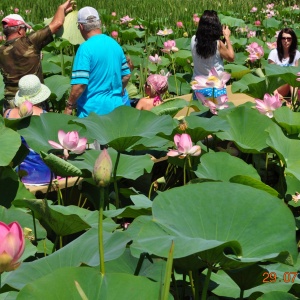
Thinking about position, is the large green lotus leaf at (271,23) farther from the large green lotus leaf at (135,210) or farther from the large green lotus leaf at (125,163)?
the large green lotus leaf at (135,210)

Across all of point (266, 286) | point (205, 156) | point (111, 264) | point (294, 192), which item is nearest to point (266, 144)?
point (294, 192)

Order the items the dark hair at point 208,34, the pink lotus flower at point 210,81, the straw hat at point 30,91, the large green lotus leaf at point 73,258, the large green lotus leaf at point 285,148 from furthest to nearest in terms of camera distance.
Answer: the dark hair at point 208,34, the straw hat at point 30,91, the pink lotus flower at point 210,81, the large green lotus leaf at point 285,148, the large green lotus leaf at point 73,258

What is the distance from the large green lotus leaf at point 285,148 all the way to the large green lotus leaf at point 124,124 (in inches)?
13.0

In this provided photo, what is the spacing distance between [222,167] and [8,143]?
68 cm

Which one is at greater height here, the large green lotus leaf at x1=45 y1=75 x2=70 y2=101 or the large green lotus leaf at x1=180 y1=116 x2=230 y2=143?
the large green lotus leaf at x1=180 y1=116 x2=230 y2=143

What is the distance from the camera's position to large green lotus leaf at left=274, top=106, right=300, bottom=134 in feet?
9.11

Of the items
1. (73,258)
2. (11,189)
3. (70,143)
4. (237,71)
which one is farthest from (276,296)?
(237,71)

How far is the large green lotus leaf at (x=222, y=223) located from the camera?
150 centimetres

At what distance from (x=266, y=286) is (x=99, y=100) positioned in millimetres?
2024

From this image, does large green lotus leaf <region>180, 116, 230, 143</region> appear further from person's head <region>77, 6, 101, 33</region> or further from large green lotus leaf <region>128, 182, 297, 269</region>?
person's head <region>77, 6, 101, 33</region>

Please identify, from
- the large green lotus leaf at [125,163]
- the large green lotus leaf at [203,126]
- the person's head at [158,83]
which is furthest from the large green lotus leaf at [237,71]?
the large green lotus leaf at [125,163]

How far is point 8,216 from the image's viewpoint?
75.1 inches

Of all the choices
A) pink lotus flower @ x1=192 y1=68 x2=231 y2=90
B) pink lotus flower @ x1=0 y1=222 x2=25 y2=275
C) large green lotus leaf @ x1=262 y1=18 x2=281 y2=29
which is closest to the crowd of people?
pink lotus flower @ x1=192 y1=68 x2=231 y2=90

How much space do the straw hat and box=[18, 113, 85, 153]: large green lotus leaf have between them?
16.9 inches
